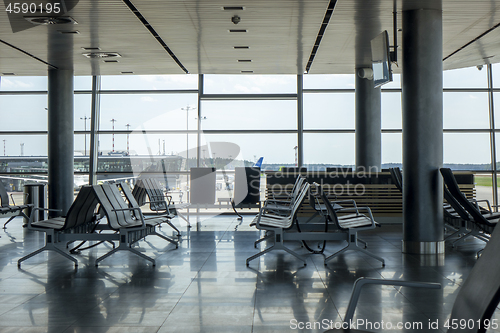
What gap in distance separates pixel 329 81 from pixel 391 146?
2226mm

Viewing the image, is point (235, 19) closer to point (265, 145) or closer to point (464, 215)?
point (464, 215)

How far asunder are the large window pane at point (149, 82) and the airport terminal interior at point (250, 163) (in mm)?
36

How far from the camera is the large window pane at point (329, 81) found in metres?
9.90

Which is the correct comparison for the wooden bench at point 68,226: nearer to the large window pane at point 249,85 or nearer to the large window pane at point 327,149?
the large window pane at point 249,85

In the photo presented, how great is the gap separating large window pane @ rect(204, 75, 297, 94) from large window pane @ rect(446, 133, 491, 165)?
4.06 m

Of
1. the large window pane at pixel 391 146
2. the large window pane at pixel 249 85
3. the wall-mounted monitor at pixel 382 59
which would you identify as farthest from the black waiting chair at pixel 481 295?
the large window pane at pixel 391 146

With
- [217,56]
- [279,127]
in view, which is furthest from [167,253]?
[279,127]

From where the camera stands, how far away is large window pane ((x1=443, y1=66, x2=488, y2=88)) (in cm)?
977

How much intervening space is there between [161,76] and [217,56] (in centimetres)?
274

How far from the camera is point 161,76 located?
396 inches

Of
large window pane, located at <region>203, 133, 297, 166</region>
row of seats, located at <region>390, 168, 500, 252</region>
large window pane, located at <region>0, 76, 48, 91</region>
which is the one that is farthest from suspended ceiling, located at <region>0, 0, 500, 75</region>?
row of seats, located at <region>390, 168, 500, 252</region>

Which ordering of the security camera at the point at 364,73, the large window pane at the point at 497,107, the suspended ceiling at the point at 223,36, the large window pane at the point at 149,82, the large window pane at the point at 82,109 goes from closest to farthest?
the suspended ceiling at the point at 223,36 → the security camera at the point at 364,73 → the large window pane at the point at 497,107 → the large window pane at the point at 149,82 → the large window pane at the point at 82,109

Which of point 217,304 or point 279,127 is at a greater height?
point 279,127

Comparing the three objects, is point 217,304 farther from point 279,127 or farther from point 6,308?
point 279,127
